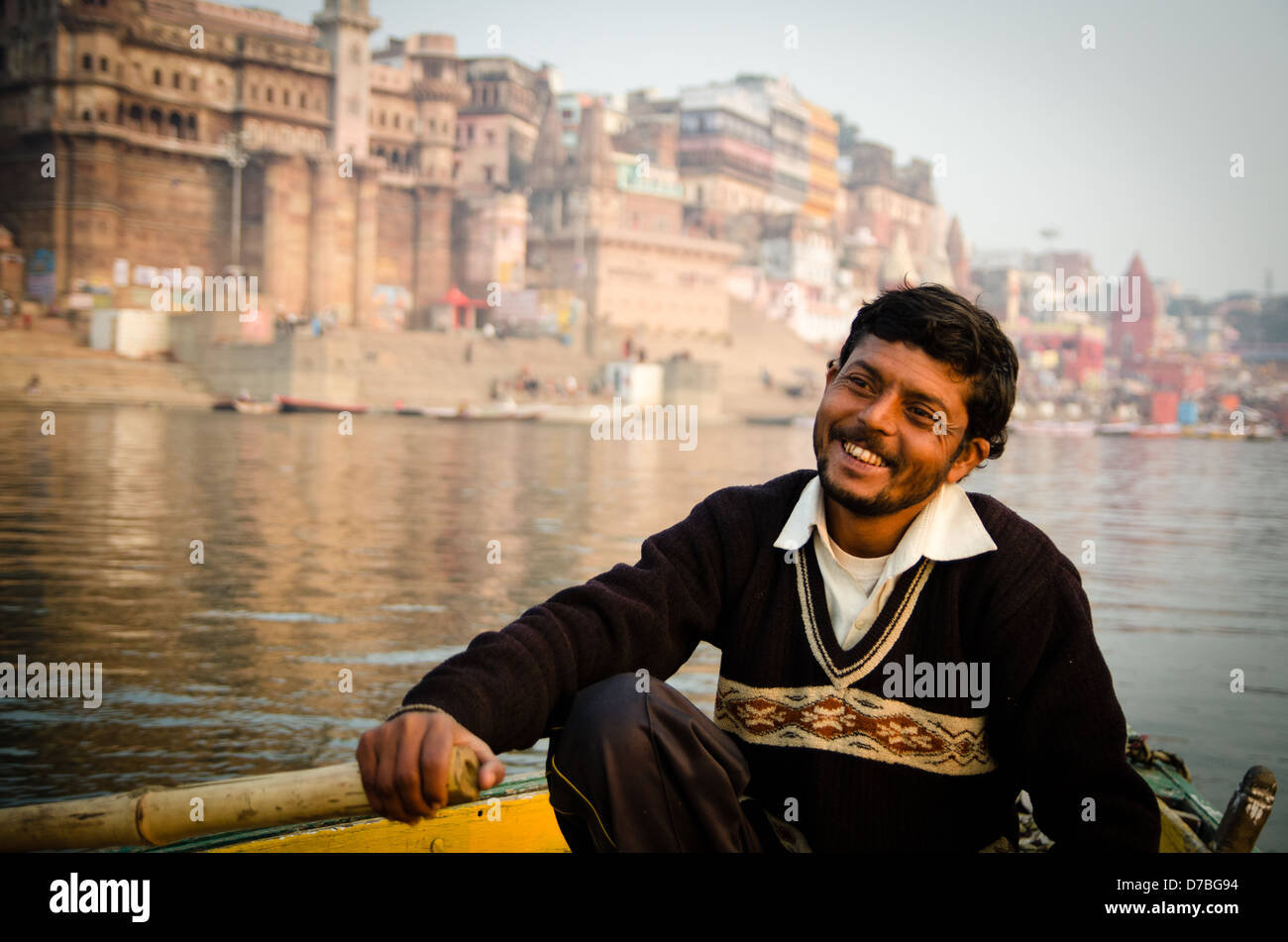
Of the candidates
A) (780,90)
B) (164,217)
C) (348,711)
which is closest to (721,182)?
(780,90)

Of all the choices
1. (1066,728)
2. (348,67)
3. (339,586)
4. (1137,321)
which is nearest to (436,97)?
(348,67)

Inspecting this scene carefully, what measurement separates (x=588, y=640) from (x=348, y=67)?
4883 cm

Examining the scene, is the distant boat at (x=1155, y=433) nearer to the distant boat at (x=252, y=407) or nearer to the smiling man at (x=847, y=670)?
the distant boat at (x=252, y=407)

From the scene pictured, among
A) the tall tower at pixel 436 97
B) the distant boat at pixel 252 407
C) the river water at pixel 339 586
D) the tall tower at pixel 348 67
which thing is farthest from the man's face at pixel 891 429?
the tall tower at pixel 436 97

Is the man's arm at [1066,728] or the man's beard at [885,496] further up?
the man's beard at [885,496]

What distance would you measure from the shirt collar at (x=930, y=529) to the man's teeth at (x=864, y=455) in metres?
0.08

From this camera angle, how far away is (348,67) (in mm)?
46844

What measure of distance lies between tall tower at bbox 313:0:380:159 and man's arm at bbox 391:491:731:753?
4664 cm

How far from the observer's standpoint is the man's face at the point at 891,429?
1.99m

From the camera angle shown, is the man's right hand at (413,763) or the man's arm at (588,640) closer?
the man's right hand at (413,763)

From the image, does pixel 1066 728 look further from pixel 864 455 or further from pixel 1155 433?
pixel 1155 433

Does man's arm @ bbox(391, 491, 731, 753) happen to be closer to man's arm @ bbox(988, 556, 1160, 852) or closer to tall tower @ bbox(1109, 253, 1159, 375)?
man's arm @ bbox(988, 556, 1160, 852)

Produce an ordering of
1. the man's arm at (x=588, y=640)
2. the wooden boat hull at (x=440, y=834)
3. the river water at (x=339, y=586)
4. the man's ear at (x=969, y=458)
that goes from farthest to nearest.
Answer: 1. the river water at (x=339, y=586)
2. the wooden boat hull at (x=440, y=834)
3. the man's ear at (x=969, y=458)
4. the man's arm at (x=588, y=640)

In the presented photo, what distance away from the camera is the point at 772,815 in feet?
6.48
